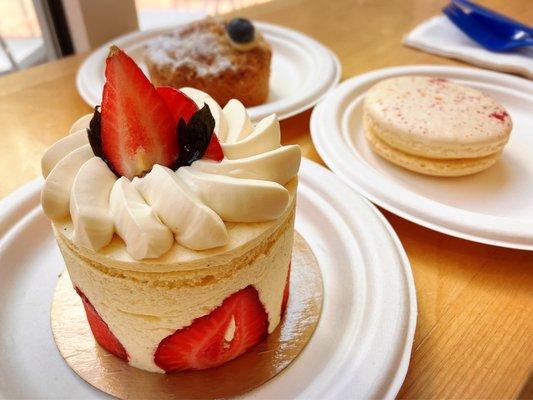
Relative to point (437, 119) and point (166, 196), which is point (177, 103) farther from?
point (437, 119)

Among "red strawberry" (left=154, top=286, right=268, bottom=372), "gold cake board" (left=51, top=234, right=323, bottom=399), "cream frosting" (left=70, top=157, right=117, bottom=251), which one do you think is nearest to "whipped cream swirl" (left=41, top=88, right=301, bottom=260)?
"cream frosting" (left=70, top=157, right=117, bottom=251)

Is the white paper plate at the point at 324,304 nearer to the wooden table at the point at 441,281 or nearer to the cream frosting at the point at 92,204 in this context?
the wooden table at the point at 441,281

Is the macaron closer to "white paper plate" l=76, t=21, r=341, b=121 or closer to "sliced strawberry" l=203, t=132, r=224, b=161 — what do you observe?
"white paper plate" l=76, t=21, r=341, b=121

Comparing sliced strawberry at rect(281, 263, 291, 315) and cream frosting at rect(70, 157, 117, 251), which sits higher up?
cream frosting at rect(70, 157, 117, 251)

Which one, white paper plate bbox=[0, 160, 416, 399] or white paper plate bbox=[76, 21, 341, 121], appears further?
white paper plate bbox=[76, 21, 341, 121]

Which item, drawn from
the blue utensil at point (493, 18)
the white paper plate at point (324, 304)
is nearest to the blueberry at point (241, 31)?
the white paper plate at point (324, 304)

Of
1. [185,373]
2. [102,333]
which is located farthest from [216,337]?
[102,333]
